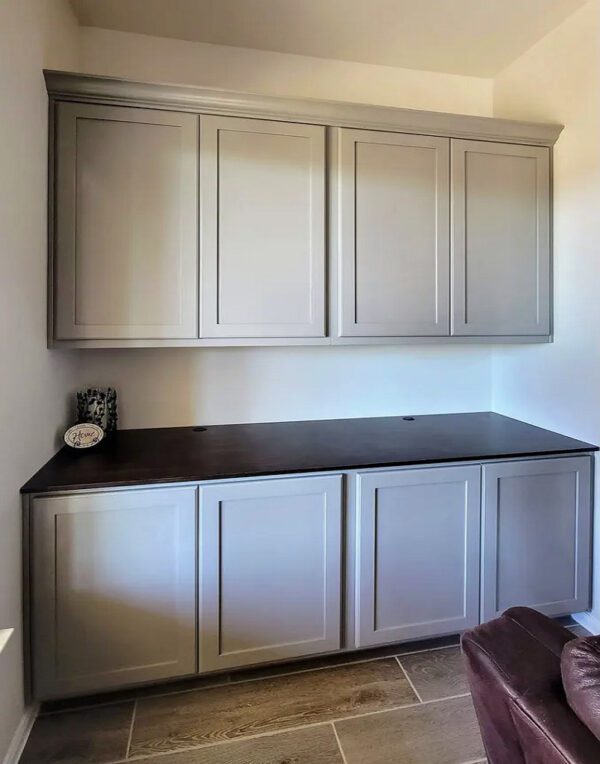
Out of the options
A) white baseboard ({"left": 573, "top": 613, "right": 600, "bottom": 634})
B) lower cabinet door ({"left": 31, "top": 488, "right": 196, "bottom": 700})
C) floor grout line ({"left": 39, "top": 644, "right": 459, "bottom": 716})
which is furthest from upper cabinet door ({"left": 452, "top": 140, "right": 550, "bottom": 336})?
lower cabinet door ({"left": 31, "top": 488, "right": 196, "bottom": 700})

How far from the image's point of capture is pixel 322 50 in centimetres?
234

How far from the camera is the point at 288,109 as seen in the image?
193 cm

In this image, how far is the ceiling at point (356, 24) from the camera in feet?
6.61

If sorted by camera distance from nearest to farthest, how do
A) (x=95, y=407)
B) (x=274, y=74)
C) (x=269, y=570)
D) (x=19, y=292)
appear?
(x=19, y=292)
(x=269, y=570)
(x=95, y=407)
(x=274, y=74)

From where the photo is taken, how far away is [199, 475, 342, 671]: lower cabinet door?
169 centimetres

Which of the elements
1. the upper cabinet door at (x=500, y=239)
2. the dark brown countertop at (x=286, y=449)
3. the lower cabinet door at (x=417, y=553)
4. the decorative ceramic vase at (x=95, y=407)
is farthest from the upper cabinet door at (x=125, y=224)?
the upper cabinet door at (x=500, y=239)

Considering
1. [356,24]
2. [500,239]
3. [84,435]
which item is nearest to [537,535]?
[500,239]

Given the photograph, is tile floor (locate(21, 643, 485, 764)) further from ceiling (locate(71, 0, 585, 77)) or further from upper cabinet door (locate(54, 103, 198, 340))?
ceiling (locate(71, 0, 585, 77))

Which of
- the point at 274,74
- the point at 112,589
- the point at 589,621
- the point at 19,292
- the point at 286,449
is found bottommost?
the point at 589,621

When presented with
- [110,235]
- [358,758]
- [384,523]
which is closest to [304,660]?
[358,758]

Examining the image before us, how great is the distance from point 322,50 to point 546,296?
5.16 feet

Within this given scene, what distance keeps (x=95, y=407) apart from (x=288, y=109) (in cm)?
145

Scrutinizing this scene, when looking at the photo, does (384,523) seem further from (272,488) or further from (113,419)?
(113,419)

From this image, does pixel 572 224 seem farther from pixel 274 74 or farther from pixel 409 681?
pixel 409 681
